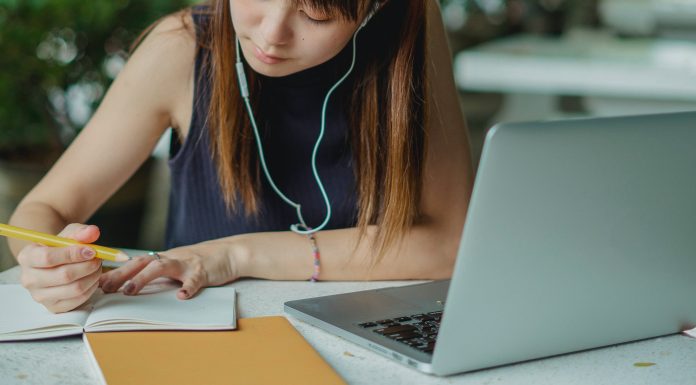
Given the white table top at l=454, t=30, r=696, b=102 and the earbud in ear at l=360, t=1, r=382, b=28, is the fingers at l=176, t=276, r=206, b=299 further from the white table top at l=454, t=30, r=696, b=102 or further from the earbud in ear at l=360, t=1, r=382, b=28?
the white table top at l=454, t=30, r=696, b=102

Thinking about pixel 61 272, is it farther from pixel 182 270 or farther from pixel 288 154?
pixel 288 154

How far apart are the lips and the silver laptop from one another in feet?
1.21

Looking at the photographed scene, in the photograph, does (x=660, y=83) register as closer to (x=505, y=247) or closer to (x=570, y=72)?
(x=570, y=72)

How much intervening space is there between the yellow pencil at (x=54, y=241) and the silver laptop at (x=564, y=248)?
9.2 inches

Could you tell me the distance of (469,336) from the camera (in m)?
0.77

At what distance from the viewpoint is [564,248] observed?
2.53 ft

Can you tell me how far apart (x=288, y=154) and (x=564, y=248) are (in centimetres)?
69

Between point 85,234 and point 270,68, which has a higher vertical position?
point 270,68

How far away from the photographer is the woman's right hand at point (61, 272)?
889 millimetres

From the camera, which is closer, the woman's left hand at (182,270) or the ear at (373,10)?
the woman's left hand at (182,270)

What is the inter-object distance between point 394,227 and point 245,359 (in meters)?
0.46

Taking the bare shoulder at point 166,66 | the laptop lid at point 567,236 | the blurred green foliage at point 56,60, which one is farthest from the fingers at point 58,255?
the blurred green foliage at point 56,60

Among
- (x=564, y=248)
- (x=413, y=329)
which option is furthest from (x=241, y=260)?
(x=564, y=248)

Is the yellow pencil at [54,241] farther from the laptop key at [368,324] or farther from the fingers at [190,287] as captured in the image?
the laptop key at [368,324]
